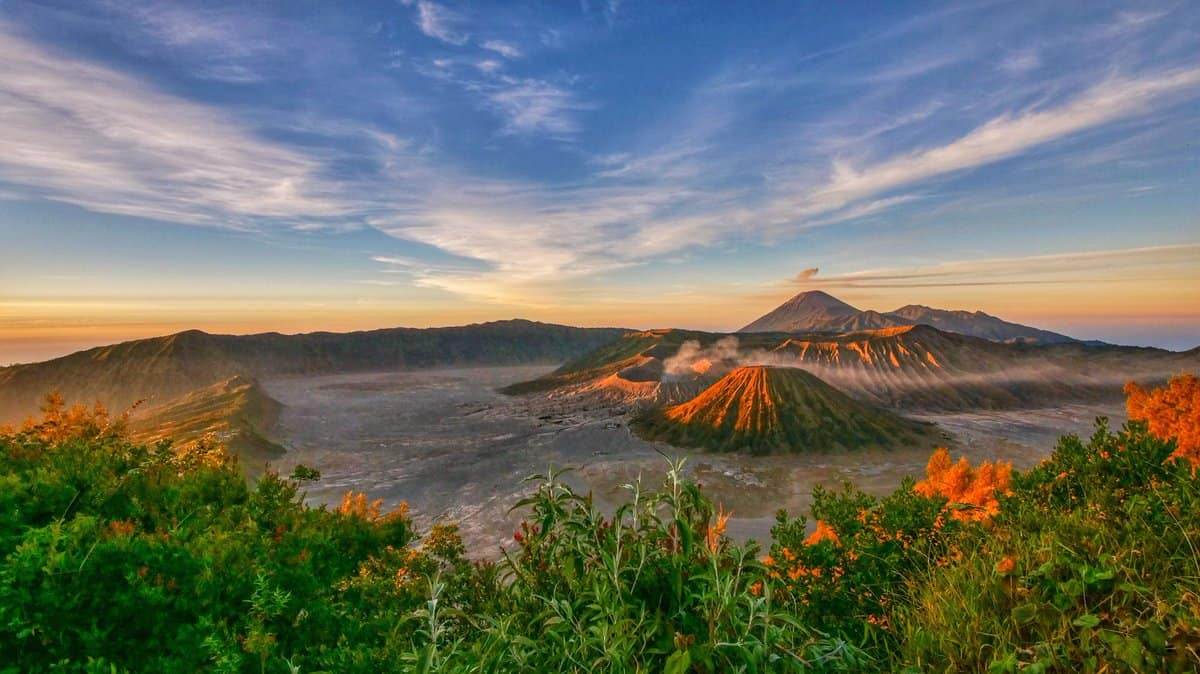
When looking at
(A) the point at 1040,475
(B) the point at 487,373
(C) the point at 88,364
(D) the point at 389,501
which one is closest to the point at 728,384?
(D) the point at 389,501

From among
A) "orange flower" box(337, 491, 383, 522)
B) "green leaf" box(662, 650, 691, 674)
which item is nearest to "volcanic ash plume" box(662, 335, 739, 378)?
"orange flower" box(337, 491, 383, 522)

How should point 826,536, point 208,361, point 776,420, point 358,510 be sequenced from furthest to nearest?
1. point 208,361
2. point 776,420
3. point 358,510
4. point 826,536

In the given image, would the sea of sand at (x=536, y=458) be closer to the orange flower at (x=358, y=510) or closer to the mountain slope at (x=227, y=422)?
the mountain slope at (x=227, y=422)

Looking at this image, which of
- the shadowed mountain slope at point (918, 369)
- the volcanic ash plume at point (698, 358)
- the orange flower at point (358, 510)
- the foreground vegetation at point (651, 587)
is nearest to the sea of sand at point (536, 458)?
the shadowed mountain slope at point (918, 369)

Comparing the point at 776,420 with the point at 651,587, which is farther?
the point at 776,420

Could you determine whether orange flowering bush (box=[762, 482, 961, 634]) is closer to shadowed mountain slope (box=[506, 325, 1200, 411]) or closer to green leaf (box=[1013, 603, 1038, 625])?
green leaf (box=[1013, 603, 1038, 625])

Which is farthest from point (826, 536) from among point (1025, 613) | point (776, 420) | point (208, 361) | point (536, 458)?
point (208, 361)

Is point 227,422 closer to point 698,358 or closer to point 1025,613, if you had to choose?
point 1025,613

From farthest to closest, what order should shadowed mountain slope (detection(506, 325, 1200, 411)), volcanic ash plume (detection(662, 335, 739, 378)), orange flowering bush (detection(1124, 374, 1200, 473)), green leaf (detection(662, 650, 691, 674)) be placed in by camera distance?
volcanic ash plume (detection(662, 335, 739, 378)) → shadowed mountain slope (detection(506, 325, 1200, 411)) → orange flowering bush (detection(1124, 374, 1200, 473)) → green leaf (detection(662, 650, 691, 674))
